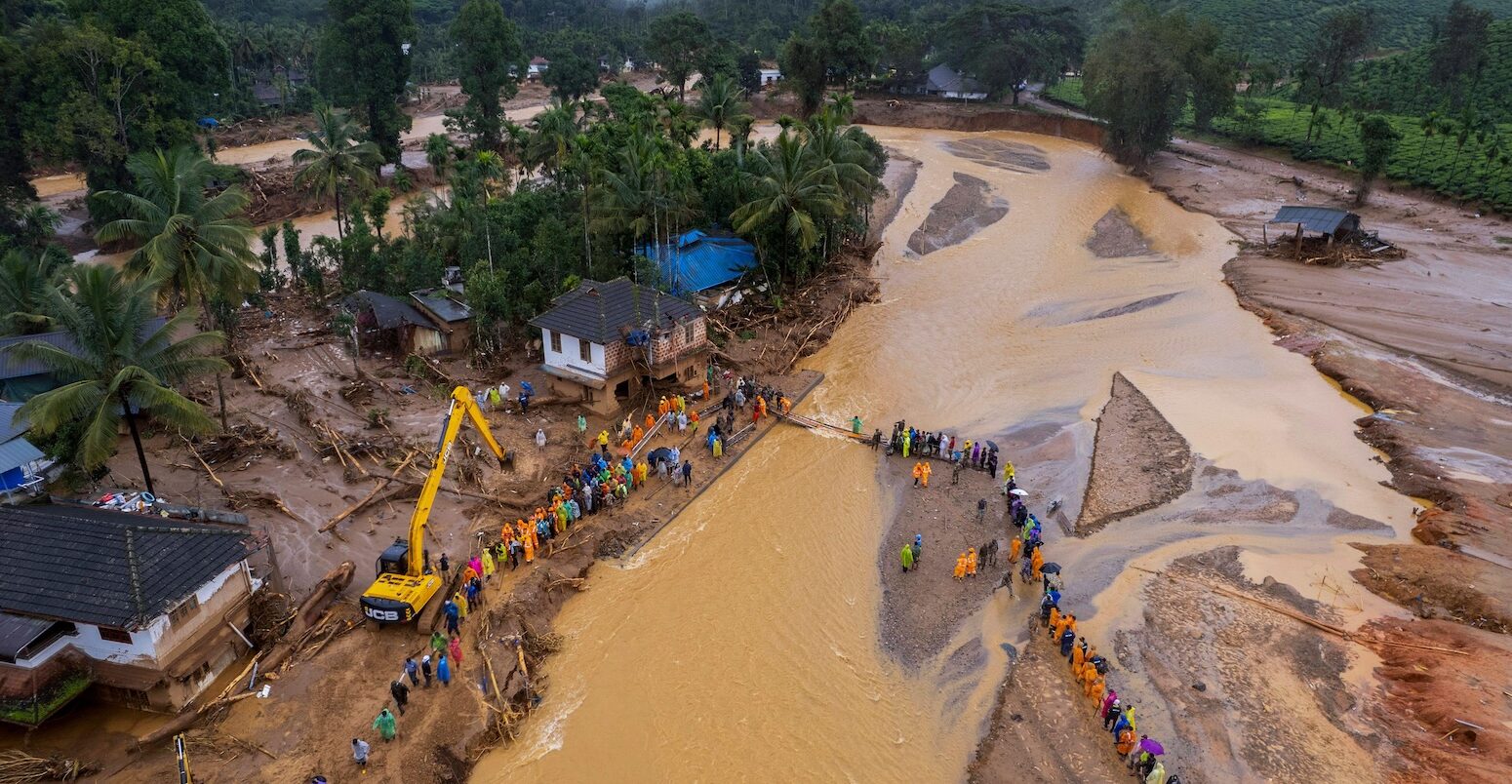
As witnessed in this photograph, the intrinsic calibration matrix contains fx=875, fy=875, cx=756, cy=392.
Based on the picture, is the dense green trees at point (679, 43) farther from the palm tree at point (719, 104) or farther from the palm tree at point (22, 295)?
the palm tree at point (22, 295)

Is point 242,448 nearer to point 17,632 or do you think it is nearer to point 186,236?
point 186,236

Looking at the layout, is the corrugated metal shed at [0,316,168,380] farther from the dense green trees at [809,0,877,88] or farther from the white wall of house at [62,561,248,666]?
the dense green trees at [809,0,877,88]

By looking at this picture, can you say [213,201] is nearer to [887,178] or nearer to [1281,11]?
[887,178]

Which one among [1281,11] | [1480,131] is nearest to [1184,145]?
[1480,131]

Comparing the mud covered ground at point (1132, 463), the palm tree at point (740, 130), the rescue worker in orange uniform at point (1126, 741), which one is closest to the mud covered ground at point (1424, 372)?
the mud covered ground at point (1132, 463)

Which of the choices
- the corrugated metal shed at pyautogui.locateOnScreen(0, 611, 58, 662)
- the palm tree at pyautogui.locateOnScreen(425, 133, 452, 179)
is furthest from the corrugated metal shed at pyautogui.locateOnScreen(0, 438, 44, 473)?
the palm tree at pyautogui.locateOnScreen(425, 133, 452, 179)

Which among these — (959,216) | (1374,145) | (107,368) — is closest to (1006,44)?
(959,216)
